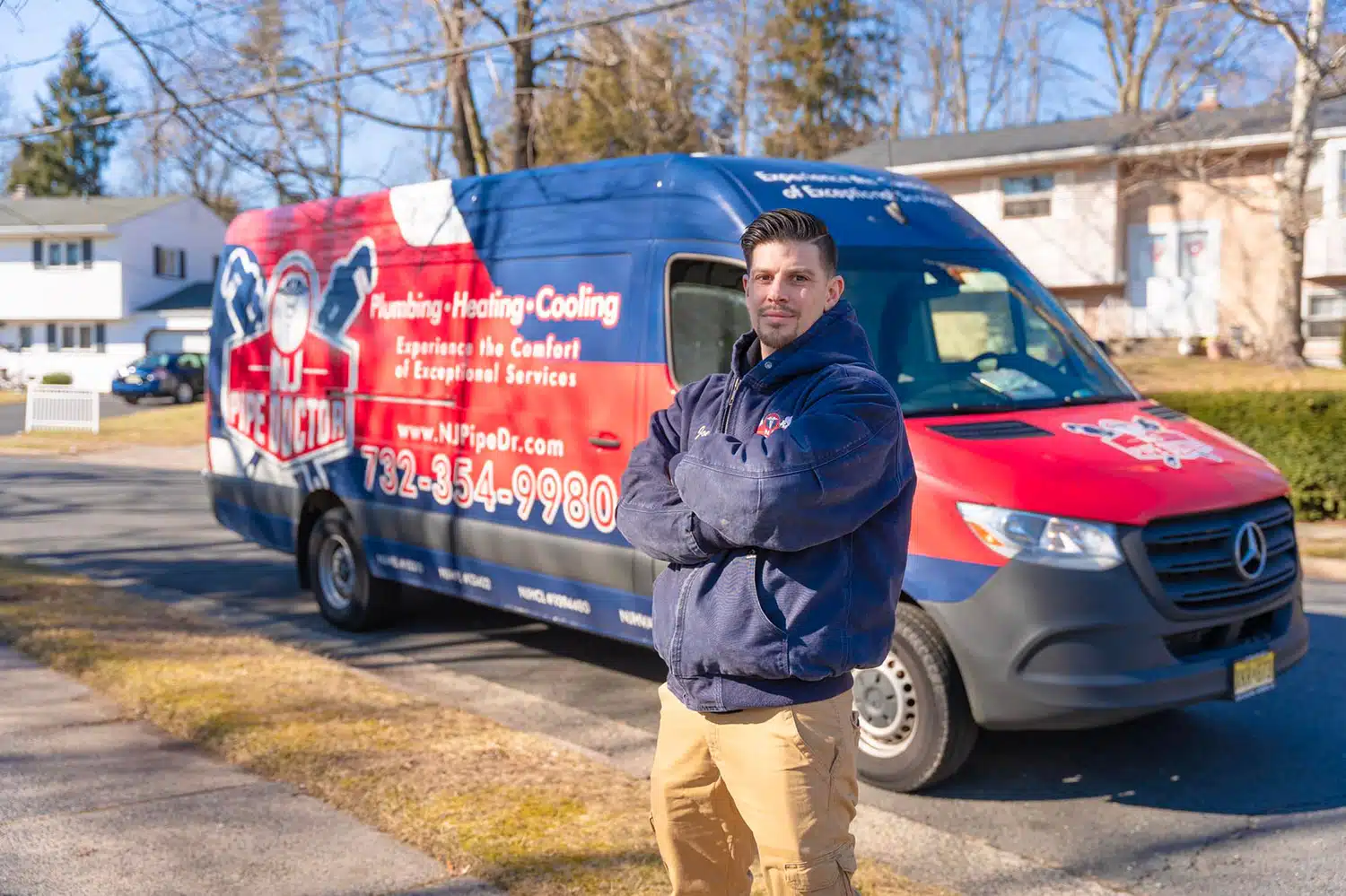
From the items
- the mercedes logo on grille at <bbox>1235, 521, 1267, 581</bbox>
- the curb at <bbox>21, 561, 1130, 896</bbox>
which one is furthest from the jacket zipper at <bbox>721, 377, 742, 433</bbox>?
the mercedes logo on grille at <bbox>1235, 521, 1267, 581</bbox>

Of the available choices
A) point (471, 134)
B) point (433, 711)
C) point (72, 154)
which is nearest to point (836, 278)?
point (433, 711)

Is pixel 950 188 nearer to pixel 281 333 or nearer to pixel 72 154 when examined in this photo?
pixel 281 333

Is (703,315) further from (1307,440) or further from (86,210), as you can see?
(86,210)

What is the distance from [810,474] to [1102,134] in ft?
105

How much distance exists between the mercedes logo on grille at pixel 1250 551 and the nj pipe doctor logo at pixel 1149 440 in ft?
1.08

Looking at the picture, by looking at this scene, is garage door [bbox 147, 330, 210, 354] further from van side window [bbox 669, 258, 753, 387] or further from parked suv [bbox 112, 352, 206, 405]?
van side window [bbox 669, 258, 753, 387]

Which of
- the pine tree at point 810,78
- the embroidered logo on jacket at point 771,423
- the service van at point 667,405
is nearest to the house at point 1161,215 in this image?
the pine tree at point 810,78

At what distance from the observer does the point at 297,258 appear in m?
8.49

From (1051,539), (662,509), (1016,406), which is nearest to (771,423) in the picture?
(662,509)

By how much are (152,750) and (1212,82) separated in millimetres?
36405

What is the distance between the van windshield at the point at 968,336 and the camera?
547 cm

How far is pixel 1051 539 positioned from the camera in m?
4.66

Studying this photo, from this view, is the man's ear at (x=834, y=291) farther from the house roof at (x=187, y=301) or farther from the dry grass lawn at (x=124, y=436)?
the house roof at (x=187, y=301)

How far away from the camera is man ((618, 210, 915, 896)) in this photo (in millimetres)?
2535
